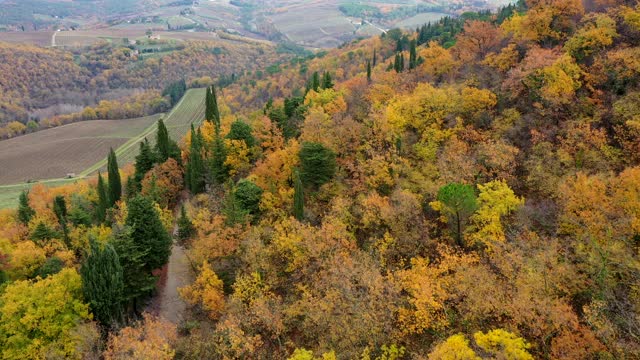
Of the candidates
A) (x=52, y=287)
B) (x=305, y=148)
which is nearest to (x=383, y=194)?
(x=305, y=148)

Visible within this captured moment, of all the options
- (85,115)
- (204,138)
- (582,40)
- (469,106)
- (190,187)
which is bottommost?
(85,115)

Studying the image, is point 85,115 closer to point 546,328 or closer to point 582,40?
point 582,40

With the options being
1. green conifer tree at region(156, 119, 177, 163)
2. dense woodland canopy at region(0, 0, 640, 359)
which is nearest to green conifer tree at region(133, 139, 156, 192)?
green conifer tree at region(156, 119, 177, 163)

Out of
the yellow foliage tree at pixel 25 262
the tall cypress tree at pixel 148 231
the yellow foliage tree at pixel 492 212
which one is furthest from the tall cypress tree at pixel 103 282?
the yellow foliage tree at pixel 492 212

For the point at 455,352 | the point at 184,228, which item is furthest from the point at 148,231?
the point at 455,352

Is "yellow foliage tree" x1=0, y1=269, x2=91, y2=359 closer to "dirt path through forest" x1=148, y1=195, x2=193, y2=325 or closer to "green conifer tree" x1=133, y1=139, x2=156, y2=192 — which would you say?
"dirt path through forest" x1=148, y1=195, x2=193, y2=325

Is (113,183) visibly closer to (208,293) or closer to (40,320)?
(40,320)
